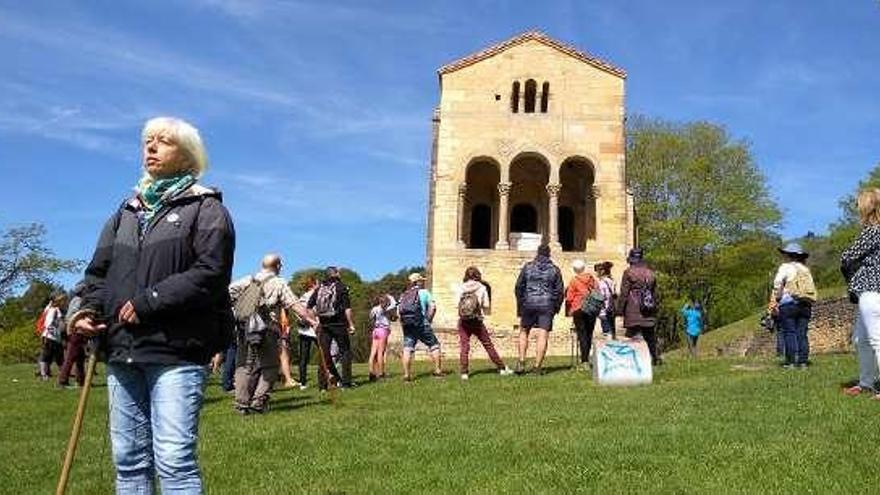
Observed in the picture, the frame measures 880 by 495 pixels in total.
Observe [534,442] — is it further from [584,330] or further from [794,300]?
[584,330]

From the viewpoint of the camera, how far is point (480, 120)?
1505 inches

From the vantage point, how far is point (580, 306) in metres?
15.7

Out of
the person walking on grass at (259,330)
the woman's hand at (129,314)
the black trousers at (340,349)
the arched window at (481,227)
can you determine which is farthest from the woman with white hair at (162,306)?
the arched window at (481,227)

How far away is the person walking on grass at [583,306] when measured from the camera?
1564 cm

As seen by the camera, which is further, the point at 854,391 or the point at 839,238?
the point at 839,238

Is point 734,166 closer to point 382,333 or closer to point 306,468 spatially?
point 382,333

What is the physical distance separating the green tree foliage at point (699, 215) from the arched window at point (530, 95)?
12.3 m

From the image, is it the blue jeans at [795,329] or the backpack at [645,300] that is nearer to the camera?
the blue jeans at [795,329]

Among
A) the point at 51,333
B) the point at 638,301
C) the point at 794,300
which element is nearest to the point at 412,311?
the point at 638,301

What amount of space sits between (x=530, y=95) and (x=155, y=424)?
3573 cm

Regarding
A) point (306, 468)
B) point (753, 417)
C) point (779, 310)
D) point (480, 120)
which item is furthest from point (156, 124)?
point (480, 120)

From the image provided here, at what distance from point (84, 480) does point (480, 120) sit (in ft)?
105

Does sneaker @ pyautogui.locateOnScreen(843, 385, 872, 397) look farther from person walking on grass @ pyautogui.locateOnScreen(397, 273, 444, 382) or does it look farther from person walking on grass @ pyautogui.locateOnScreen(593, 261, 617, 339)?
person walking on grass @ pyautogui.locateOnScreen(397, 273, 444, 382)

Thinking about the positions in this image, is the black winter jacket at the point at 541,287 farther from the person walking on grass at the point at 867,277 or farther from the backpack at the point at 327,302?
the person walking on grass at the point at 867,277
